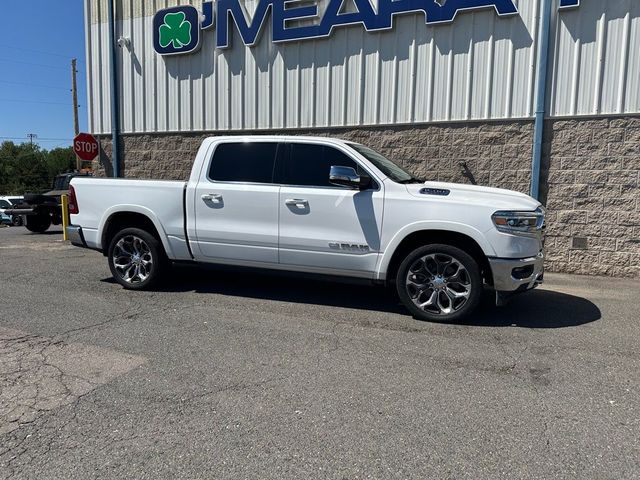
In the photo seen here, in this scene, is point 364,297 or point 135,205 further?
point 135,205

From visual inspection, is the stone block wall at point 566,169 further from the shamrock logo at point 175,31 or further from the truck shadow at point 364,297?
the shamrock logo at point 175,31

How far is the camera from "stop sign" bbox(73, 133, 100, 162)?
38.3 feet

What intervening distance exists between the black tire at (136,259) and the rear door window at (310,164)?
2.00 m

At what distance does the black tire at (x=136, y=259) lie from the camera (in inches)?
261

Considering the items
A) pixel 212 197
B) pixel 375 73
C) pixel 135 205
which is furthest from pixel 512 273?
pixel 375 73

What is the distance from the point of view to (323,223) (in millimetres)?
5645

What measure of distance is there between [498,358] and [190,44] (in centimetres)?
938

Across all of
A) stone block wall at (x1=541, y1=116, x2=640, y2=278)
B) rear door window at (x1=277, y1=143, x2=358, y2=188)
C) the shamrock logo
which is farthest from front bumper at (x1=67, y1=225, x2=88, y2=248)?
stone block wall at (x1=541, y1=116, x2=640, y2=278)

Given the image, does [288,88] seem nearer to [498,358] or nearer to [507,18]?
[507,18]

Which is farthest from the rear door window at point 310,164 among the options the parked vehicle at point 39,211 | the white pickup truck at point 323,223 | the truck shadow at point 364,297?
the parked vehicle at point 39,211

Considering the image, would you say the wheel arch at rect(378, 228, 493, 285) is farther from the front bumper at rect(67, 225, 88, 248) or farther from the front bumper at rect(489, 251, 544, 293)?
→ the front bumper at rect(67, 225, 88, 248)

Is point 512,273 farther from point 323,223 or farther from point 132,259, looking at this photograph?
point 132,259

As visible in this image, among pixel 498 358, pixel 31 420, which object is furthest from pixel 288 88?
pixel 31 420

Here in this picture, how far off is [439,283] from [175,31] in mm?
8732
